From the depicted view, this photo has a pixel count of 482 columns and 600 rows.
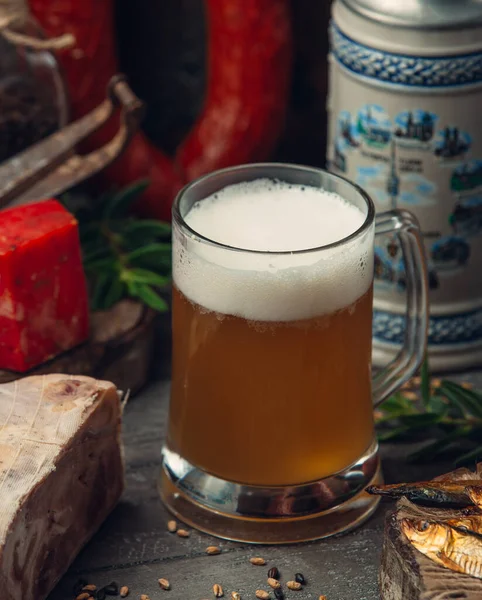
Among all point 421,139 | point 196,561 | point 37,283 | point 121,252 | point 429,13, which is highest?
point 429,13

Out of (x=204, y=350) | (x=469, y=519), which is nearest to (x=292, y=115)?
(x=204, y=350)

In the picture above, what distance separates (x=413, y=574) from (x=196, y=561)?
1.01 ft

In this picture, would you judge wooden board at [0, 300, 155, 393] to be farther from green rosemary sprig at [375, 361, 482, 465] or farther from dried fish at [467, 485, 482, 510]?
dried fish at [467, 485, 482, 510]

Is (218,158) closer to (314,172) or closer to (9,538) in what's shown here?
(314,172)

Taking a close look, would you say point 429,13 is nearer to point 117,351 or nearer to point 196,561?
point 117,351

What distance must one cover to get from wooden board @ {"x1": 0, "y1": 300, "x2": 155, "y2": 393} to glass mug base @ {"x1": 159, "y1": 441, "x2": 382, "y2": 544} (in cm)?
20

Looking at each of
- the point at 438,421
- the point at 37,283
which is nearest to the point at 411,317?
the point at 438,421

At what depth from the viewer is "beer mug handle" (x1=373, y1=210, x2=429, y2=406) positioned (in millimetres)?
1189

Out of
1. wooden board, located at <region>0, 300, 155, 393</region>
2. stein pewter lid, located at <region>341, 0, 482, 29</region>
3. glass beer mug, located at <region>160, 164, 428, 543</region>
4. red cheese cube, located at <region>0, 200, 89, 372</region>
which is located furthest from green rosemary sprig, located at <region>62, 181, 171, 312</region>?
stein pewter lid, located at <region>341, 0, 482, 29</region>

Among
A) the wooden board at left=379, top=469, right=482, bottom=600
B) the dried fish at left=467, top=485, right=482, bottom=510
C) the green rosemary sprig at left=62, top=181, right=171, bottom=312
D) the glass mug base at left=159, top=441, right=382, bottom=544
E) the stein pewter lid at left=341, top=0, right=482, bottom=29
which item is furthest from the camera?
the green rosemary sprig at left=62, top=181, right=171, bottom=312

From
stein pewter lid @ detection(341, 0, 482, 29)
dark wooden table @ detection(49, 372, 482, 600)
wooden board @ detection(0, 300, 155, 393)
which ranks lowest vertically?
dark wooden table @ detection(49, 372, 482, 600)

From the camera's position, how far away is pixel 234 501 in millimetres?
1171

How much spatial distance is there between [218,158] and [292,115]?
0.21m

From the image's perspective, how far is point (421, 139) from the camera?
135 centimetres
